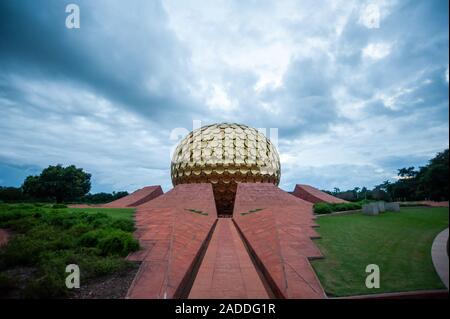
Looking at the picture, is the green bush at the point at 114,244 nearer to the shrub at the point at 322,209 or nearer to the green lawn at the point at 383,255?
the green lawn at the point at 383,255

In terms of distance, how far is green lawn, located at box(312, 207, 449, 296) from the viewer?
14.7 ft

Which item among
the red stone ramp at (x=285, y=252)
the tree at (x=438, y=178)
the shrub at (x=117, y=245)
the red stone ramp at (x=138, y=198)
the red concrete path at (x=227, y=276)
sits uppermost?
the tree at (x=438, y=178)

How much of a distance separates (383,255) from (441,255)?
1096 millimetres

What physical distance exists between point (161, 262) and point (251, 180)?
13.6m

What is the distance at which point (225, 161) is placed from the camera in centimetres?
1852

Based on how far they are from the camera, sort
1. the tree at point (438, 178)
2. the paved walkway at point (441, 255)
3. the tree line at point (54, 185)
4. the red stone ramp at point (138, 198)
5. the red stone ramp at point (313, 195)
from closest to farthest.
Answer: the tree at point (438, 178) < the paved walkway at point (441, 255) < the red stone ramp at point (313, 195) < the red stone ramp at point (138, 198) < the tree line at point (54, 185)

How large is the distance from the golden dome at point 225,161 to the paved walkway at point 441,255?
43.8ft

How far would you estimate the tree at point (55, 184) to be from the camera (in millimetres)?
28469

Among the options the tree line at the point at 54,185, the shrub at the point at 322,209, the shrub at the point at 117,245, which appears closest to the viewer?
the shrub at the point at 117,245

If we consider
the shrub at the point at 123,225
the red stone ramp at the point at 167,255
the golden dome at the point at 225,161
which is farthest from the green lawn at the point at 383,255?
the golden dome at the point at 225,161

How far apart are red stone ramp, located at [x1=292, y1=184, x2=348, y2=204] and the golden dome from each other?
77.7 inches

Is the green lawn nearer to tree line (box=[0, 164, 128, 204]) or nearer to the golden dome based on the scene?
the golden dome

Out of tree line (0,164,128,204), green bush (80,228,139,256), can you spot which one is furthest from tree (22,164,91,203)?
green bush (80,228,139,256)
